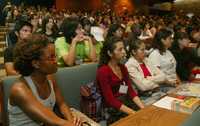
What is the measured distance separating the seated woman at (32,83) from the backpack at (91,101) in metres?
0.63

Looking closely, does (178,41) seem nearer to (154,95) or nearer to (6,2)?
(154,95)

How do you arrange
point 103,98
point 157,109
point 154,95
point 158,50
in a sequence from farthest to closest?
point 158,50 < point 154,95 < point 103,98 < point 157,109

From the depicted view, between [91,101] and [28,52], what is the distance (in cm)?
92

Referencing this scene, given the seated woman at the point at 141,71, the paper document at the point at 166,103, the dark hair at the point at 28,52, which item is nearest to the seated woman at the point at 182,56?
the seated woman at the point at 141,71

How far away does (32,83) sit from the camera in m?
1.95

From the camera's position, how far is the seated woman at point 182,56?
428cm

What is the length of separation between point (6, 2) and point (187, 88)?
1341 cm

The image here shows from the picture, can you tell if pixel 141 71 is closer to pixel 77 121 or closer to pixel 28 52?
pixel 77 121

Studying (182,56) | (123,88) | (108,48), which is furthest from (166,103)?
(182,56)

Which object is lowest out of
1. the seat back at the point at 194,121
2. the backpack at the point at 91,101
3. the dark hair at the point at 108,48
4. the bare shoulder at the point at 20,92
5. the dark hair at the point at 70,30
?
the backpack at the point at 91,101

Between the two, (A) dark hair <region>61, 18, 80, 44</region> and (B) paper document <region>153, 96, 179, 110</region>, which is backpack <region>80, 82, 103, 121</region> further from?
(A) dark hair <region>61, 18, 80, 44</region>

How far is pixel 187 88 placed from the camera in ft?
9.31

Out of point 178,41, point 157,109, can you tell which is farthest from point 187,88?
point 178,41

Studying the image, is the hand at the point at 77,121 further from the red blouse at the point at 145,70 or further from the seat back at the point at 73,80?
the red blouse at the point at 145,70
